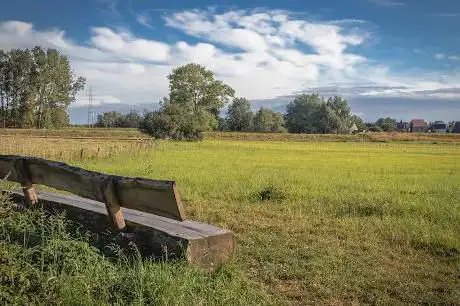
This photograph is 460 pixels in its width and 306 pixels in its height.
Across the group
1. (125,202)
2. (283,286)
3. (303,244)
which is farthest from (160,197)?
(303,244)

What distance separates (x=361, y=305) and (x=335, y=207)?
6465 millimetres

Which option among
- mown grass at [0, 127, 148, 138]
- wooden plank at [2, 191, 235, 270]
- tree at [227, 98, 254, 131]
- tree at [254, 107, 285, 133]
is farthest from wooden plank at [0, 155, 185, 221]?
tree at [227, 98, 254, 131]

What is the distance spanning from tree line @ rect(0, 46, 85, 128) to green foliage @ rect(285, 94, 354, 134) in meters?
66.0

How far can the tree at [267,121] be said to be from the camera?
431 feet

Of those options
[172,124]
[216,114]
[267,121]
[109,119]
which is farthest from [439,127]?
[172,124]

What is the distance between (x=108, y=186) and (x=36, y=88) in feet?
322

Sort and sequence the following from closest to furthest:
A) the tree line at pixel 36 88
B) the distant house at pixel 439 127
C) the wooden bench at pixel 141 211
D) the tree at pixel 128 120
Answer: the wooden bench at pixel 141 211, the tree line at pixel 36 88, the tree at pixel 128 120, the distant house at pixel 439 127

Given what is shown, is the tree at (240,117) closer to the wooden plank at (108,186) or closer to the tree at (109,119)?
the tree at (109,119)

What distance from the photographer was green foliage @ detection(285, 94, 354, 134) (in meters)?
129

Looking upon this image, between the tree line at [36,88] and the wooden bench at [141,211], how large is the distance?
302 feet

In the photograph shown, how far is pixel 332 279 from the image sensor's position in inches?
229

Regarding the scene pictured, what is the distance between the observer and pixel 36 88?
94.8 m

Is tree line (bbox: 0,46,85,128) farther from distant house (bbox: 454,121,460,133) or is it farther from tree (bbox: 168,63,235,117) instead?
distant house (bbox: 454,121,460,133)

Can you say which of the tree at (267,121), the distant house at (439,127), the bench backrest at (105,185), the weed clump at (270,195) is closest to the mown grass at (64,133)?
the tree at (267,121)
